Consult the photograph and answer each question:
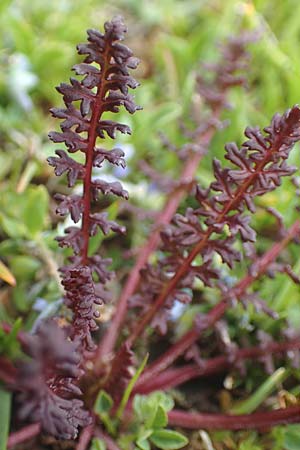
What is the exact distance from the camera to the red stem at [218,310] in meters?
1.26

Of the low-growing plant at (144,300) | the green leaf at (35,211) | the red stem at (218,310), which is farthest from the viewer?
the green leaf at (35,211)

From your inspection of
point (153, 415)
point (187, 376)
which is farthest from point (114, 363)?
point (187, 376)

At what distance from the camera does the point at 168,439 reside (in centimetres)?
113

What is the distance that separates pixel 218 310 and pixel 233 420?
0.21m

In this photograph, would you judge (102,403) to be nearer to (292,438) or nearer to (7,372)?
(7,372)

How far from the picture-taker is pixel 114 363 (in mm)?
1139

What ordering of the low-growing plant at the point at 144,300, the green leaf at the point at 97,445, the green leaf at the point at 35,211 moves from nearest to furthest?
the low-growing plant at the point at 144,300 → the green leaf at the point at 97,445 → the green leaf at the point at 35,211

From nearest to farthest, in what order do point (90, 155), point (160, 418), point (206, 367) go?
point (90, 155)
point (160, 418)
point (206, 367)

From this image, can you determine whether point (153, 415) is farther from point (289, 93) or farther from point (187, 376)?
point (289, 93)

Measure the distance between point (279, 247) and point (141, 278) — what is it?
27 centimetres

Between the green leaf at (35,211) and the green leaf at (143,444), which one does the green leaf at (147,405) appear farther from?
the green leaf at (35,211)

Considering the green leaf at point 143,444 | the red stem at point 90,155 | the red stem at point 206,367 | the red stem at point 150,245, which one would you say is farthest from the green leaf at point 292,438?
the red stem at point 90,155

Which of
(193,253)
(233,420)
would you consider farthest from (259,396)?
(193,253)

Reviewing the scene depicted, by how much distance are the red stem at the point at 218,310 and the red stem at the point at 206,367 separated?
2 cm
